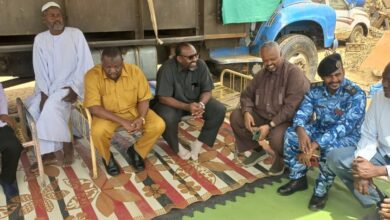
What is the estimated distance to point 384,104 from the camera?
2236 millimetres

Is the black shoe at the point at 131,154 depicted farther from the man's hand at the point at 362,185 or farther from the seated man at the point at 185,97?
the man's hand at the point at 362,185

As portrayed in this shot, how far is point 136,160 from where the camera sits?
3.18 metres

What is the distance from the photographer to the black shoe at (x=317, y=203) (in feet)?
8.37

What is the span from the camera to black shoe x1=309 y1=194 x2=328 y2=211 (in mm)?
2551

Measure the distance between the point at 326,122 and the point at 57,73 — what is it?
92.9 inches

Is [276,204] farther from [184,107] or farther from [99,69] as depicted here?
[99,69]

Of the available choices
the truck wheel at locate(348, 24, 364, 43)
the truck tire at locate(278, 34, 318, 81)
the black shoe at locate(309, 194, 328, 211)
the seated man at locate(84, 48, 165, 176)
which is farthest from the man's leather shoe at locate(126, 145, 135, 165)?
the truck wheel at locate(348, 24, 364, 43)

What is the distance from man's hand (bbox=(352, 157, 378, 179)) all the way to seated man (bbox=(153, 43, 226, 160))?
137cm

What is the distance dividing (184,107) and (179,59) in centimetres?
43

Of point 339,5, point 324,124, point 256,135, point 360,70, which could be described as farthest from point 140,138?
point 339,5

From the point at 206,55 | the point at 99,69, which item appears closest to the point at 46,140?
the point at 99,69

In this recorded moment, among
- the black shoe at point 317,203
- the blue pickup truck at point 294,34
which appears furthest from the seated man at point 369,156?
the blue pickup truck at point 294,34

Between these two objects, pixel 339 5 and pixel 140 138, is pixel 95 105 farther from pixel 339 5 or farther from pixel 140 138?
pixel 339 5

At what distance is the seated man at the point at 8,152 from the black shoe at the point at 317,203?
2170 mm
